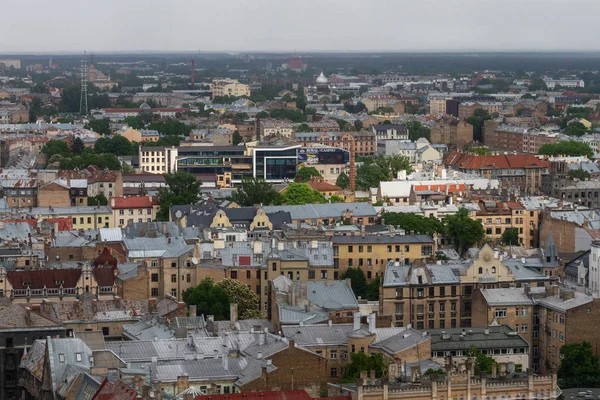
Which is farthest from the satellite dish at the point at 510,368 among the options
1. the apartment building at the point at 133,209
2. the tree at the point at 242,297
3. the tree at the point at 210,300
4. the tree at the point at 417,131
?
the tree at the point at 417,131

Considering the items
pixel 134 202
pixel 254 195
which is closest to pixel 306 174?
pixel 254 195

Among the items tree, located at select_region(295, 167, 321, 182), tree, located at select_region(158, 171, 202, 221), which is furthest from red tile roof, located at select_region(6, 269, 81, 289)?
tree, located at select_region(295, 167, 321, 182)

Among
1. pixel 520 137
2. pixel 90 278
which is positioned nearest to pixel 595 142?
pixel 520 137

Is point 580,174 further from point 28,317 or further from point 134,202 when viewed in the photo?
point 28,317

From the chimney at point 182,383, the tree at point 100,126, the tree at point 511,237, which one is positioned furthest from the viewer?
the tree at point 100,126

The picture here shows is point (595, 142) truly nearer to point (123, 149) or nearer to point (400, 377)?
point (123, 149)

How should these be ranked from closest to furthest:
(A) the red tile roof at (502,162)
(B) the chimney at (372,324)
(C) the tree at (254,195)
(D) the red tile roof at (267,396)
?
(D) the red tile roof at (267,396) < (B) the chimney at (372,324) < (C) the tree at (254,195) < (A) the red tile roof at (502,162)

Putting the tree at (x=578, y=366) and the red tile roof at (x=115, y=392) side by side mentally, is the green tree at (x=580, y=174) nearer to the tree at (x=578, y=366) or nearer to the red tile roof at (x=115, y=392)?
the tree at (x=578, y=366)
